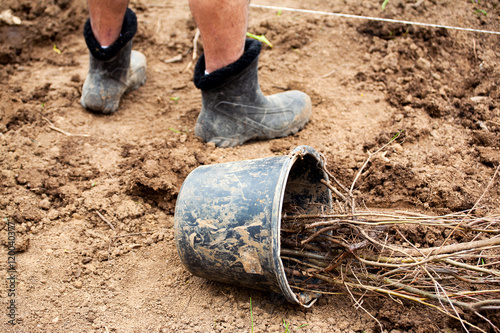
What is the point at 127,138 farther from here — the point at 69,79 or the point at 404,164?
the point at 404,164

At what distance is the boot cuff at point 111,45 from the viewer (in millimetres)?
2301

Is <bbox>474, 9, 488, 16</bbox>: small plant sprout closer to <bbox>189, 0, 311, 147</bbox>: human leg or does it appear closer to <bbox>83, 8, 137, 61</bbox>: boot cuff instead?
<bbox>189, 0, 311, 147</bbox>: human leg

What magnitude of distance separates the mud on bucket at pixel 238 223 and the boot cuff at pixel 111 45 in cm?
125

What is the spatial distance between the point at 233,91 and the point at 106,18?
89cm

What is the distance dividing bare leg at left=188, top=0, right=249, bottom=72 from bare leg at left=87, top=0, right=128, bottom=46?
65 centimetres

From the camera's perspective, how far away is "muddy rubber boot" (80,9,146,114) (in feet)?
7.61

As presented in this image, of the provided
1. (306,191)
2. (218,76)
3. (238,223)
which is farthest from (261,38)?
(238,223)

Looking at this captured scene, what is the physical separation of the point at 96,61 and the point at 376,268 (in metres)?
2.01

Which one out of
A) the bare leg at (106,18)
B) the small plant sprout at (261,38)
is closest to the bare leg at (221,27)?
the bare leg at (106,18)

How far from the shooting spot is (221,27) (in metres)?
1.83

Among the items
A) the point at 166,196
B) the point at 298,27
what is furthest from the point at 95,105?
the point at 298,27

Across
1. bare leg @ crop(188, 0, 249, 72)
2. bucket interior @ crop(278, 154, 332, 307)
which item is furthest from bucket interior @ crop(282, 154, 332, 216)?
bare leg @ crop(188, 0, 249, 72)

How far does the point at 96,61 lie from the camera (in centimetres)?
239

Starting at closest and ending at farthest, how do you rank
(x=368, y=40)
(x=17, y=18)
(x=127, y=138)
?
1. (x=127, y=138)
2. (x=368, y=40)
3. (x=17, y=18)
